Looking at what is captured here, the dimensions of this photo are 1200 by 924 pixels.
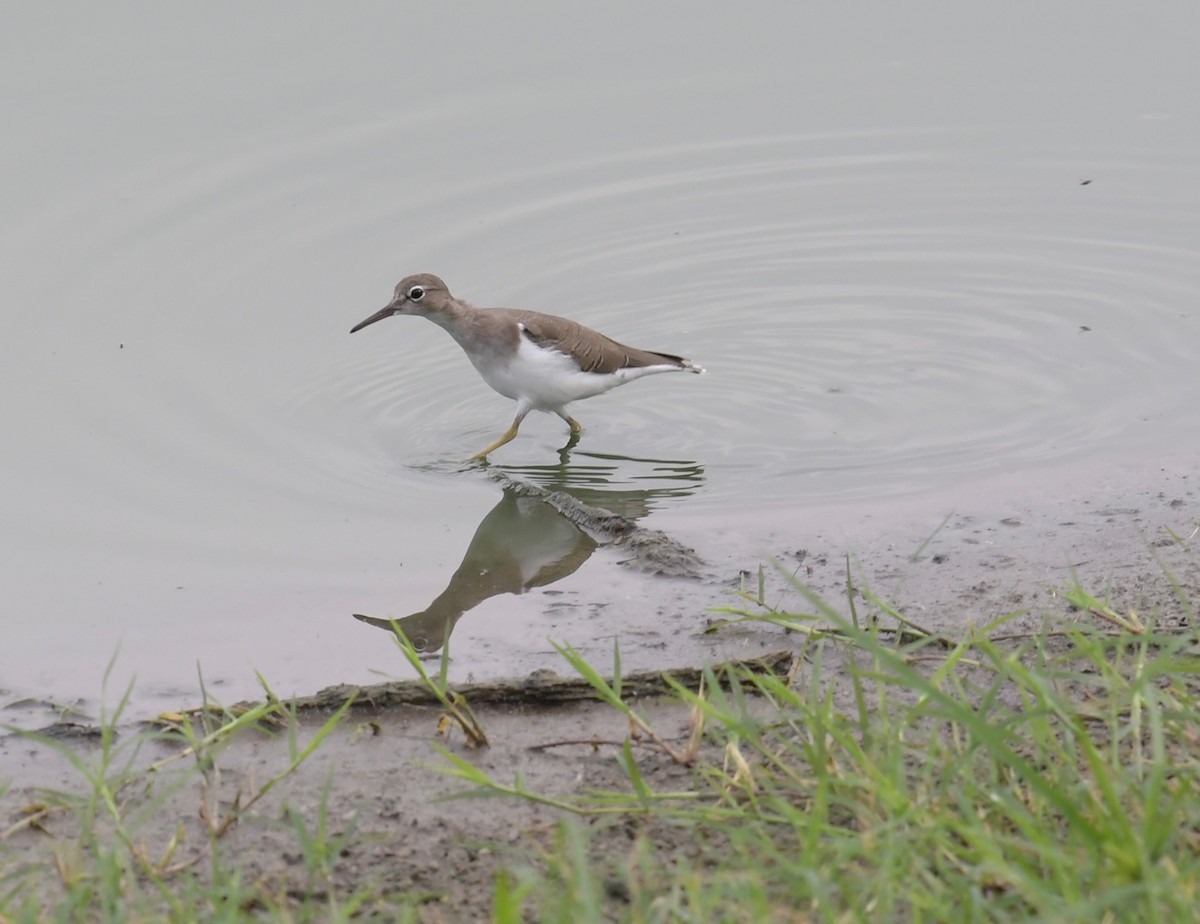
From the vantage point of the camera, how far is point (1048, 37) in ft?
41.0

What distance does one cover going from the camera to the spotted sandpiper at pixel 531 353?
8383mm

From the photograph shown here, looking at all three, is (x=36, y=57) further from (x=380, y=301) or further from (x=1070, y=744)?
(x=1070, y=744)

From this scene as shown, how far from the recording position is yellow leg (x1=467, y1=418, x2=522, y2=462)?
8117mm

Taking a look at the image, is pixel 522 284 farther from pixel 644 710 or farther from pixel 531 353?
pixel 644 710

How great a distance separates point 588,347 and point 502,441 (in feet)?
2.48

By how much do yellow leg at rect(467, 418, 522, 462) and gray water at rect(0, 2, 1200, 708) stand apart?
0.42 ft

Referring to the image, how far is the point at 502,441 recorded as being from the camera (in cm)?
835

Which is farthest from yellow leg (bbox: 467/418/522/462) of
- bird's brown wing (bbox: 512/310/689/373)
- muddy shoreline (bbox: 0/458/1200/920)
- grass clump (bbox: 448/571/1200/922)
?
grass clump (bbox: 448/571/1200/922)

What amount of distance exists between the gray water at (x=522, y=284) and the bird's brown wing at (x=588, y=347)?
0.32 m

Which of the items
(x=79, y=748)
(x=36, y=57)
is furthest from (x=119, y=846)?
(x=36, y=57)

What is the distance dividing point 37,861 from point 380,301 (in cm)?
596

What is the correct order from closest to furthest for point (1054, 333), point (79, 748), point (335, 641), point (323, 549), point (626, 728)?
point (626, 728), point (79, 748), point (335, 641), point (323, 549), point (1054, 333)

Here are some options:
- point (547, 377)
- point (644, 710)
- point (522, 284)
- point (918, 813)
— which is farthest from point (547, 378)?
point (918, 813)

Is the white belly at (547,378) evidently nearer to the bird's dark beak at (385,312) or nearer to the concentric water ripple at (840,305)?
the concentric water ripple at (840,305)
